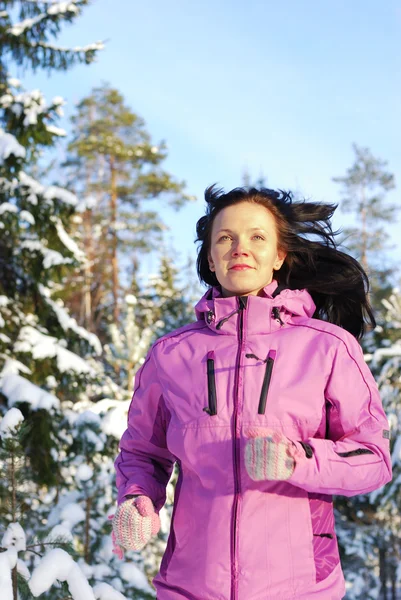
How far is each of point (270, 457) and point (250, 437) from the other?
116 mm

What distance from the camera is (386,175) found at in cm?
2912

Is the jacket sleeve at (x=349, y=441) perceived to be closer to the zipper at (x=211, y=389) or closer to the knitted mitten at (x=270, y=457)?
the knitted mitten at (x=270, y=457)

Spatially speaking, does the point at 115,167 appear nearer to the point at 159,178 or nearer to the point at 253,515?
the point at 159,178

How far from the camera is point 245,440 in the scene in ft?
6.62

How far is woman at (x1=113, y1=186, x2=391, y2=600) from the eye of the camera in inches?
77.1

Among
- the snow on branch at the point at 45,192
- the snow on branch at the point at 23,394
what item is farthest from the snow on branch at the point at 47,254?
the snow on branch at the point at 23,394

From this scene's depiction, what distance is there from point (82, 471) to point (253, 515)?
12.4ft

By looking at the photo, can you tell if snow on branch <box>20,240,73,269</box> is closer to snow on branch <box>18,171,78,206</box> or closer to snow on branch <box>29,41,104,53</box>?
snow on branch <box>18,171,78,206</box>

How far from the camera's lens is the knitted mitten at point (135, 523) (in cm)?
215

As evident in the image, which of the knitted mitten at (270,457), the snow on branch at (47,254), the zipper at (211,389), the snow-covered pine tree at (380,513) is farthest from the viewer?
the snow-covered pine tree at (380,513)

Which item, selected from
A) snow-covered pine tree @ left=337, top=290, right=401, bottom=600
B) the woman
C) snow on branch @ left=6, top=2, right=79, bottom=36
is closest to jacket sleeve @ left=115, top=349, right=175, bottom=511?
the woman

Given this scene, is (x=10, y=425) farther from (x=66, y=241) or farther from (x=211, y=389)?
(x=66, y=241)

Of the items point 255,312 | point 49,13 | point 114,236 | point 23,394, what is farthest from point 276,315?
point 114,236

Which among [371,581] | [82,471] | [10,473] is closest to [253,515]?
[10,473]
